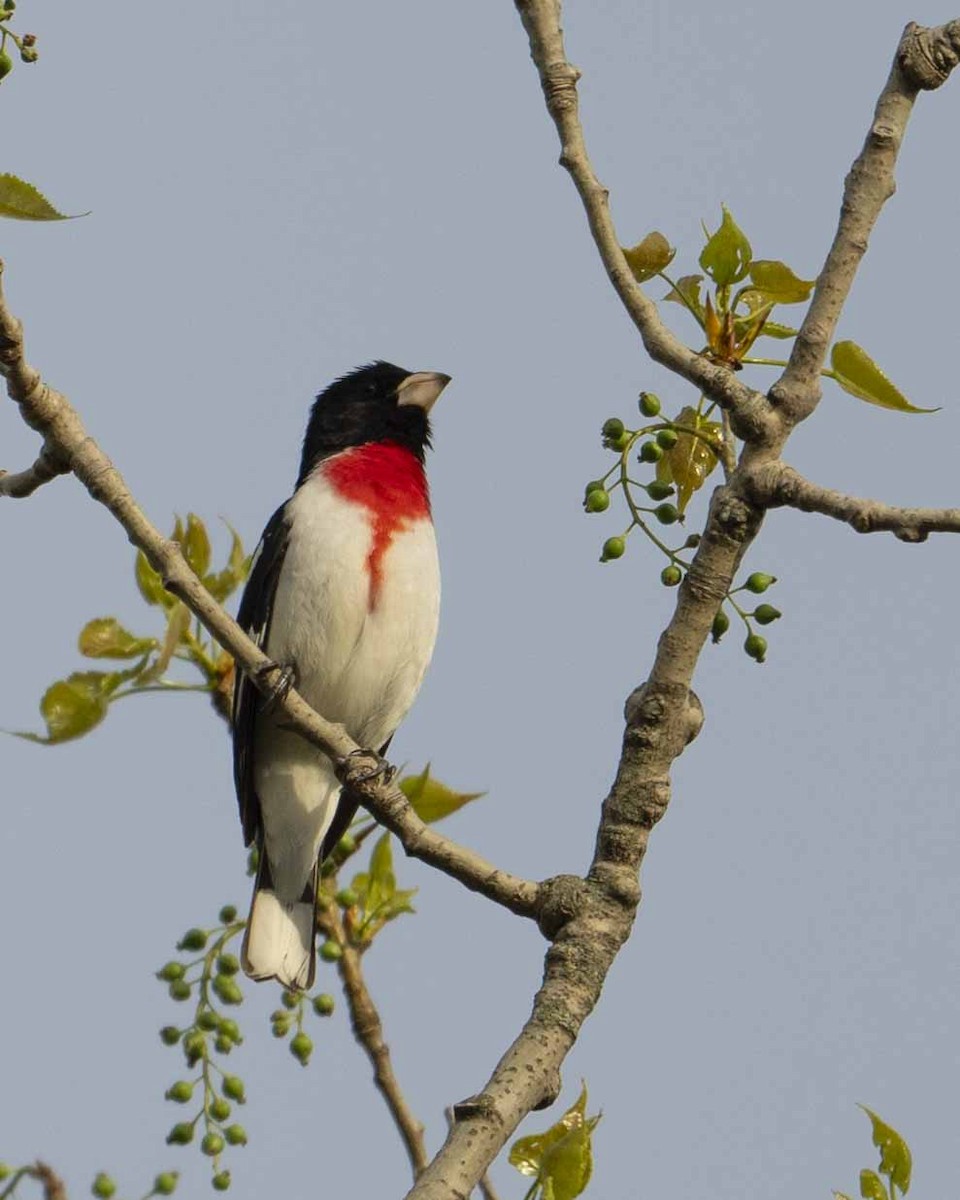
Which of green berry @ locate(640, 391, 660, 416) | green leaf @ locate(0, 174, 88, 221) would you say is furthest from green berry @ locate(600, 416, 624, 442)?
green leaf @ locate(0, 174, 88, 221)

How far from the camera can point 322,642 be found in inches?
250

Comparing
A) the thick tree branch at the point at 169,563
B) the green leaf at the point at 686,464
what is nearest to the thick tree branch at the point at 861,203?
the green leaf at the point at 686,464

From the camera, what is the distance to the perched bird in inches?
248

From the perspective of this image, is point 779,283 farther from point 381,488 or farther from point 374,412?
point 374,412

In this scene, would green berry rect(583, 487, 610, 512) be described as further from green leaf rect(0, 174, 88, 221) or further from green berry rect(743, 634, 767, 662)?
green leaf rect(0, 174, 88, 221)

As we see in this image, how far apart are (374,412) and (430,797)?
3095mm

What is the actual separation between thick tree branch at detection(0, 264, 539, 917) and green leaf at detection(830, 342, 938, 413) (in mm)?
1391

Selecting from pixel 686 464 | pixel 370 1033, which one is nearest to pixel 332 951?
pixel 370 1033

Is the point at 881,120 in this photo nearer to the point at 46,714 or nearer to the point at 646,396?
the point at 646,396

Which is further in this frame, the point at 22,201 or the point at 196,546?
the point at 196,546

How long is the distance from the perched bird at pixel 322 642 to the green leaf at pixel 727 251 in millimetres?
2520

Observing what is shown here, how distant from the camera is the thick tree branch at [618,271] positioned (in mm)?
3828

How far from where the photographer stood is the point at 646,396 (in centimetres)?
443

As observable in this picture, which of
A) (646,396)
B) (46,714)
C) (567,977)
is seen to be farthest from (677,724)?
(46,714)
